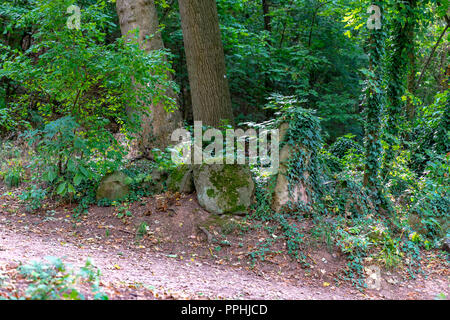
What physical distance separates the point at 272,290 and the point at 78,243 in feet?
8.86

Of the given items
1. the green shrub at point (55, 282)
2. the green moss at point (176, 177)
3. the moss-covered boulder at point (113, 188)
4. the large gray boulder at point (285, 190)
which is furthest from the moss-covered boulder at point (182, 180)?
the green shrub at point (55, 282)

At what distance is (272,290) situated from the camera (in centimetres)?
447

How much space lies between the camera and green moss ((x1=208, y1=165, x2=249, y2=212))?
6003 mm

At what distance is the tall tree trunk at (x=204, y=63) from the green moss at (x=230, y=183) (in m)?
1.68

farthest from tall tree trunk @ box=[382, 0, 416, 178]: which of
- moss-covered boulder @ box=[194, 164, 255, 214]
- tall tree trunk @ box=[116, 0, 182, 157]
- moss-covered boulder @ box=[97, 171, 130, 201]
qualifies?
moss-covered boulder @ box=[97, 171, 130, 201]

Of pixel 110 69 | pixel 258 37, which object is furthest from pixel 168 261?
pixel 258 37

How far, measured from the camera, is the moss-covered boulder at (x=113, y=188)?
6465mm

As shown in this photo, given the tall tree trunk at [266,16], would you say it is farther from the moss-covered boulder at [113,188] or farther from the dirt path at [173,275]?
the dirt path at [173,275]

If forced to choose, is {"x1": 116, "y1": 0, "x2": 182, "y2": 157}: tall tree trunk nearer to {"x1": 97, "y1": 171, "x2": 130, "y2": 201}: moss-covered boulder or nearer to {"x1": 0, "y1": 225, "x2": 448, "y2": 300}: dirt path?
{"x1": 97, "y1": 171, "x2": 130, "y2": 201}: moss-covered boulder

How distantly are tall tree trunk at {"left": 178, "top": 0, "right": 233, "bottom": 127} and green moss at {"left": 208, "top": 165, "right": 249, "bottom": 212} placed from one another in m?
1.68

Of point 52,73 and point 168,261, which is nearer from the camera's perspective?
point 168,261
